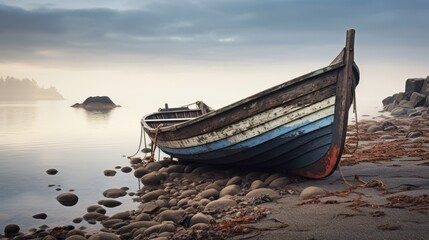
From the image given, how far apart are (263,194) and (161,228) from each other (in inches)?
84.9

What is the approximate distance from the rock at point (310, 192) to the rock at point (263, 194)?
48 cm

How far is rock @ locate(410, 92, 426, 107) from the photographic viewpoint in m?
35.5

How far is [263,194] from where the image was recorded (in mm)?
7594

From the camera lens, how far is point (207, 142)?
9516 millimetres

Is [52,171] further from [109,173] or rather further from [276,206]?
[276,206]

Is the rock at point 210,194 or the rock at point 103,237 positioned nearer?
the rock at point 103,237

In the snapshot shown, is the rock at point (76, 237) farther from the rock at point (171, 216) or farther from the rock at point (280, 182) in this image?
the rock at point (280, 182)

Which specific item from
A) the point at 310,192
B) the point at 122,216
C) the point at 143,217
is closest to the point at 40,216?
the point at 122,216

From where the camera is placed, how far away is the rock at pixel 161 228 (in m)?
6.46

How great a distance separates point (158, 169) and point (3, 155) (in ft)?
34.5

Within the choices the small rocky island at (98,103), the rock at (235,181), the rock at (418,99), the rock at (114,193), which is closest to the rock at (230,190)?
the rock at (235,181)

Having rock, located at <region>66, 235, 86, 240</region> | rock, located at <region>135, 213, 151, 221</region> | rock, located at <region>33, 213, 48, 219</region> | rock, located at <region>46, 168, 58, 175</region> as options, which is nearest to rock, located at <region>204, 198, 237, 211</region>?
rock, located at <region>135, 213, 151, 221</region>

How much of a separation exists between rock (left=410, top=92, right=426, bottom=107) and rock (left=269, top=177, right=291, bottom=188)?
1262 inches

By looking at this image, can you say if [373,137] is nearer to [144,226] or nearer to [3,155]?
[144,226]
